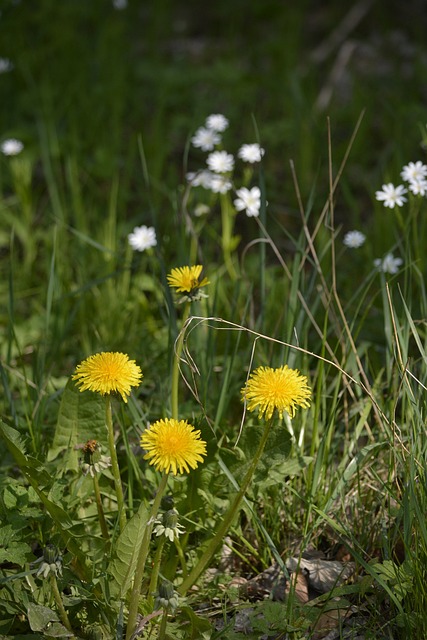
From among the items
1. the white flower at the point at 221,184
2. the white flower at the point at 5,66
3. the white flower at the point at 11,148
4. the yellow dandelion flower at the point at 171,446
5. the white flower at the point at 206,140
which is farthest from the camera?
the white flower at the point at 5,66

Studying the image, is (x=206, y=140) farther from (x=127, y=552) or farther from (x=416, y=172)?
(x=127, y=552)

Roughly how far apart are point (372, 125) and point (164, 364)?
2.05m

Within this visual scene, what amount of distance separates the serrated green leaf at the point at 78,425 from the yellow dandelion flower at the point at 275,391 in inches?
17.5

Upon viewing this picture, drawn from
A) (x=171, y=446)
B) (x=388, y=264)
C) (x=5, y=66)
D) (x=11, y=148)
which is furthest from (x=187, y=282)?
(x=5, y=66)

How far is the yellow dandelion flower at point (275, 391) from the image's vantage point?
1.32 meters

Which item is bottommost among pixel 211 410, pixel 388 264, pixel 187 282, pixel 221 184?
pixel 211 410

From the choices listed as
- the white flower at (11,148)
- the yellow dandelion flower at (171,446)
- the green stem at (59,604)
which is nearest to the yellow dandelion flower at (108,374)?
the yellow dandelion flower at (171,446)

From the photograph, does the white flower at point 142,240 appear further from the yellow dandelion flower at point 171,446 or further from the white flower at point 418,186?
the yellow dandelion flower at point 171,446

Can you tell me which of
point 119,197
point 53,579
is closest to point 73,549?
point 53,579

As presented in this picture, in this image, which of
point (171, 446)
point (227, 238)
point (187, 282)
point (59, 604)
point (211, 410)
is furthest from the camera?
point (227, 238)

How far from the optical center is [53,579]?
4.37 feet

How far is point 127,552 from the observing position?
140 cm

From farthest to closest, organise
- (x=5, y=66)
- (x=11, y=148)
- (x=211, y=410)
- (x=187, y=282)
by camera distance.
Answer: (x=5, y=66), (x=11, y=148), (x=211, y=410), (x=187, y=282)

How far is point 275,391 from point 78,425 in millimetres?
546
